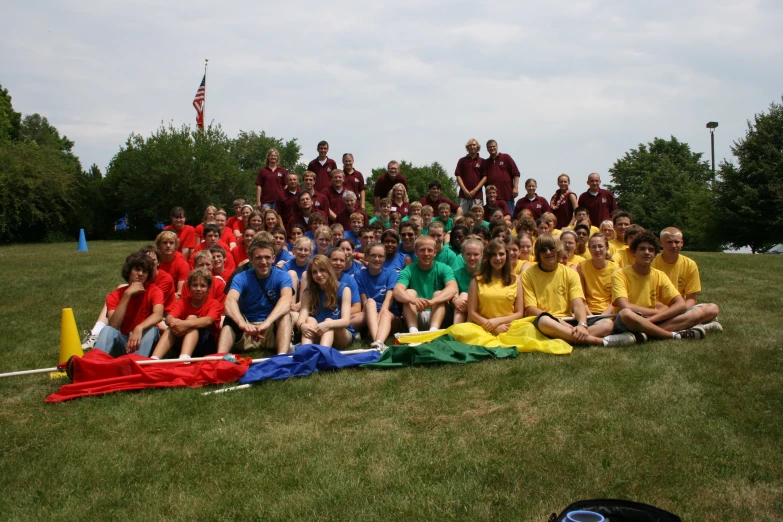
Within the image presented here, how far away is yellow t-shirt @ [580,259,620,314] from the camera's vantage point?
739cm

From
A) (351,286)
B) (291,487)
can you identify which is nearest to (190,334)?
(351,286)

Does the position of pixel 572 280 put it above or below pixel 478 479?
above

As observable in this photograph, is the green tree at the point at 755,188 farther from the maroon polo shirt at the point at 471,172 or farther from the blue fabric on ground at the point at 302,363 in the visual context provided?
the blue fabric on ground at the point at 302,363

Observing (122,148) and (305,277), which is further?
(122,148)

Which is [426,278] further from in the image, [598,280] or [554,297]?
[598,280]

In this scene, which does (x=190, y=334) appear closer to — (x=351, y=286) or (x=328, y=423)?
(x=351, y=286)

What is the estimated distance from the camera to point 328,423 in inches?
176

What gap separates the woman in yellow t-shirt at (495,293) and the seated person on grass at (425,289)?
1.44 ft

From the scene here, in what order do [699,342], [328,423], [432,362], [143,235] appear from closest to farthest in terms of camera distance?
[328,423], [432,362], [699,342], [143,235]

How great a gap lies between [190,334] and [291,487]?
11.3 ft

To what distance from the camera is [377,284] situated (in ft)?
25.0

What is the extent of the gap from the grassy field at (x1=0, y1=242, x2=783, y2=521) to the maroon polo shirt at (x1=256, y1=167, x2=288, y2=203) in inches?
238

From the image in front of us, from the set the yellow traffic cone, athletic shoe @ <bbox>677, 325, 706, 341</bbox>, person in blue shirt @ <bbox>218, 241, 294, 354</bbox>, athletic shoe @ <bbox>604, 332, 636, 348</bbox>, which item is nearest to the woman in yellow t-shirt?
athletic shoe @ <bbox>604, 332, 636, 348</bbox>

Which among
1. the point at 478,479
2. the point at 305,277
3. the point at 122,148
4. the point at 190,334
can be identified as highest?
the point at 122,148
